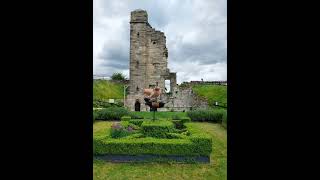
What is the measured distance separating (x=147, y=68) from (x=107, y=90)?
6988 millimetres

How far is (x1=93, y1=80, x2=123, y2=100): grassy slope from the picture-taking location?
37.4 m

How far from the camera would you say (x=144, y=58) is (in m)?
33.2

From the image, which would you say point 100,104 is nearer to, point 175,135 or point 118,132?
point 118,132

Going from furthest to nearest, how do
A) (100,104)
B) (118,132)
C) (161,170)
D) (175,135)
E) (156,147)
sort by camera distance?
(100,104) → (118,132) → (175,135) → (156,147) → (161,170)

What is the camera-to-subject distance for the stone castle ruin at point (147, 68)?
108ft

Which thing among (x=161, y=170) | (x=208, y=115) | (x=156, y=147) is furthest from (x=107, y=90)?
(x=161, y=170)

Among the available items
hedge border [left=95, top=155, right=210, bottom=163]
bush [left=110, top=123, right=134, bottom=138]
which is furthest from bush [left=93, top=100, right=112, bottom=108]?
hedge border [left=95, top=155, right=210, bottom=163]

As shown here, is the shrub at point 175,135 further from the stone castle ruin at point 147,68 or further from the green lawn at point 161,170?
the stone castle ruin at point 147,68

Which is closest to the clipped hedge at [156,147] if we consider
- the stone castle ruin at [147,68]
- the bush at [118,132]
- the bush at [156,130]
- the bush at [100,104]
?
the bush at [118,132]
